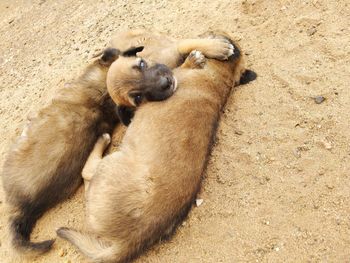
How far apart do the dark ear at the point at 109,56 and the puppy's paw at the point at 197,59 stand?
36.5 inches

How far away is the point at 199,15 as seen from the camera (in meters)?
5.73

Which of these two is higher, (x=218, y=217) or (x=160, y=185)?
(x=160, y=185)

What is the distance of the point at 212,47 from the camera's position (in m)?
4.68

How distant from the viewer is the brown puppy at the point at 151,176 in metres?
3.55

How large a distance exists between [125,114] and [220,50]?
1262 millimetres

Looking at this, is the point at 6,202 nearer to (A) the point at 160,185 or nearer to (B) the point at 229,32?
(A) the point at 160,185

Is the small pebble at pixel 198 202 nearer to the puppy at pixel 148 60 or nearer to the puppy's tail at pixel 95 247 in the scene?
the puppy's tail at pixel 95 247

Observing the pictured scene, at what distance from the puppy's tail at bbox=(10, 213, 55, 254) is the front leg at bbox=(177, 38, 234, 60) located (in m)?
2.53

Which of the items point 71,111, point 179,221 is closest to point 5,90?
point 71,111

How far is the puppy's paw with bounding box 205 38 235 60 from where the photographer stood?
4.63 metres

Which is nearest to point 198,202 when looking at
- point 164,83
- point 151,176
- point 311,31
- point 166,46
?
point 151,176

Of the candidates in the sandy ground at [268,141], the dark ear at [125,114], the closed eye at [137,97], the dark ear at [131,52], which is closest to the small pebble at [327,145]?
the sandy ground at [268,141]

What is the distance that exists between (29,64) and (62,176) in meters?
3.00

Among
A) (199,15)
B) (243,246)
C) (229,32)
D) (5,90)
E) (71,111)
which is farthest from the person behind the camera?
(5,90)
